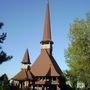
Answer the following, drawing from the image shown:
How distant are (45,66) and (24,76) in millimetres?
7767

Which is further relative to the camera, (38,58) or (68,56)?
(38,58)

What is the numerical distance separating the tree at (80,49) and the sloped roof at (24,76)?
25364 mm

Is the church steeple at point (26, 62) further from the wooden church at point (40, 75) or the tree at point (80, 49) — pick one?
the tree at point (80, 49)

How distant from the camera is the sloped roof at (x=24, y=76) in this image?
6731 centimetres

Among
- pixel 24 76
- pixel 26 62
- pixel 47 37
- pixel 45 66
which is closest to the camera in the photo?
pixel 24 76

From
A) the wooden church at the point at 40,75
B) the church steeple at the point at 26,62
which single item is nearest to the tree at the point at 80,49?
the wooden church at the point at 40,75

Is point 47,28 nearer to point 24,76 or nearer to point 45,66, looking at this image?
point 45,66

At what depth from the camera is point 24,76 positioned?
222 ft

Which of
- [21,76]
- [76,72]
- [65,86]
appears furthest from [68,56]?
[65,86]

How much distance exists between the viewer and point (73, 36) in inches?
1671

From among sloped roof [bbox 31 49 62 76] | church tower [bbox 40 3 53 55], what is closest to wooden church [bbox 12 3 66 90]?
sloped roof [bbox 31 49 62 76]

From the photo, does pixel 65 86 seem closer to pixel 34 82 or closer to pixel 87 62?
pixel 34 82

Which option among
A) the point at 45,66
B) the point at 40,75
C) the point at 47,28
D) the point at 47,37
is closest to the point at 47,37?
the point at 47,37

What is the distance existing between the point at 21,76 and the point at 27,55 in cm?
586
